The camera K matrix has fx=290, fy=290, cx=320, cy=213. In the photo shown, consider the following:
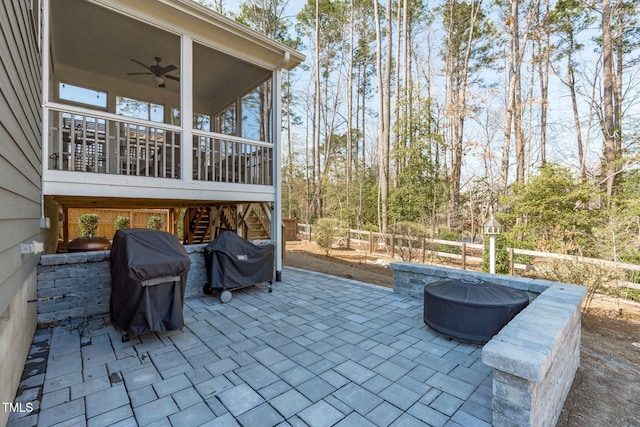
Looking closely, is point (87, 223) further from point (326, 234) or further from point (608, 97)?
point (608, 97)

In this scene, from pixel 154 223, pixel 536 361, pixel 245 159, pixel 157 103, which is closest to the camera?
pixel 536 361

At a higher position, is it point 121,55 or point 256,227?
point 121,55

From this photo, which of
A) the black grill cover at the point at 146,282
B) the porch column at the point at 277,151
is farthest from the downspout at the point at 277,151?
the black grill cover at the point at 146,282

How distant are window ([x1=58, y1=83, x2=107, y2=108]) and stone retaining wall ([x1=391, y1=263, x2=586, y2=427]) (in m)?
8.66

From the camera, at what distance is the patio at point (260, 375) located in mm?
1973

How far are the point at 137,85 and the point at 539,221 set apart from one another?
35.0 ft

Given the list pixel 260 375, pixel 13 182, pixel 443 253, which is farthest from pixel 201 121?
pixel 443 253

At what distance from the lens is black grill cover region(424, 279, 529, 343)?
9.78 ft

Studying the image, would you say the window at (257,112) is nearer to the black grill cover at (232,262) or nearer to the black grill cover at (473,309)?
the black grill cover at (232,262)

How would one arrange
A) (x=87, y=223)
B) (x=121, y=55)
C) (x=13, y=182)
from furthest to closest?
(x=87, y=223)
(x=121, y=55)
(x=13, y=182)

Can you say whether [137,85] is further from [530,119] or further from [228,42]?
[530,119]

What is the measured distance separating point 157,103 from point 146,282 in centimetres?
639

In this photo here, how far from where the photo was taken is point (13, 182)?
6.22 ft

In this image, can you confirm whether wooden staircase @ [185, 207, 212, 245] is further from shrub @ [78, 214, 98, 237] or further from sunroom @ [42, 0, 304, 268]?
shrub @ [78, 214, 98, 237]
